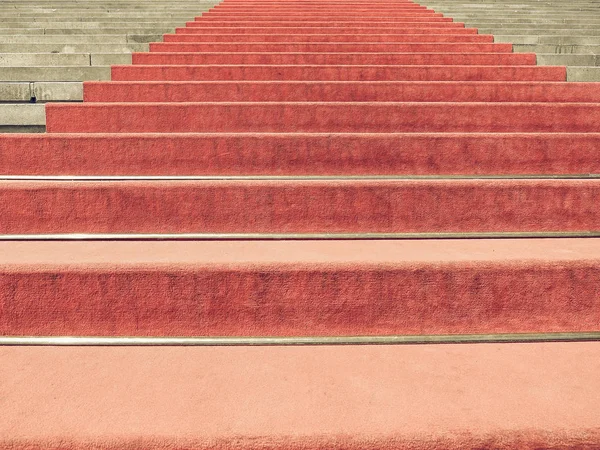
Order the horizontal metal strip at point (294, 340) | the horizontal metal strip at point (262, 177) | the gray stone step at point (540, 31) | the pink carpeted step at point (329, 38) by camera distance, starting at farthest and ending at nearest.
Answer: the gray stone step at point (540, 31)
the pink carpeted step at point (329, 38)
the horizontal metal strip at point (262, 177)
the horizontal metal strip at point (294, 340)

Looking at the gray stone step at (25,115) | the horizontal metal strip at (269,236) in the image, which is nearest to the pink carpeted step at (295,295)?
the horizontal metal strip at (269,236)

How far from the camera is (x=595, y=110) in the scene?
1.50 m

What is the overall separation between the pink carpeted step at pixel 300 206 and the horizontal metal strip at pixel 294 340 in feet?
A: 0.91

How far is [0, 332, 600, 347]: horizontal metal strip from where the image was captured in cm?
88

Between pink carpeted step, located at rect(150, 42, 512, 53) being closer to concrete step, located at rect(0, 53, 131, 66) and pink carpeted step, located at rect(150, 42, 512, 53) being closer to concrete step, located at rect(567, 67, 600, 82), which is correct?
concrete step, located at rect(0, 53, 131, 66)

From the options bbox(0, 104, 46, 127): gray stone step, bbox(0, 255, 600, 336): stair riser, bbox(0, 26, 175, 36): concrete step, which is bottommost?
bbox(0, 255, 600, 336): stair riser

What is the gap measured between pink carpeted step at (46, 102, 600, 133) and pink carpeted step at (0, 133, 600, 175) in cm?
19

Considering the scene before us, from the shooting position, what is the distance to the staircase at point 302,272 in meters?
0.70

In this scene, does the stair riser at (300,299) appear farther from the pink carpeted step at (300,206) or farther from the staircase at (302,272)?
the pink carpeted step at (300,206)

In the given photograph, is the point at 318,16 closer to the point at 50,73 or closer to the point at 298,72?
the point at 298,72

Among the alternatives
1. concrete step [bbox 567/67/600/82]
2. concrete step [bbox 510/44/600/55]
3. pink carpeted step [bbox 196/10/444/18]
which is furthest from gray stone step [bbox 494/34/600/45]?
pink carpeted step [bbox 196/10/444/18]

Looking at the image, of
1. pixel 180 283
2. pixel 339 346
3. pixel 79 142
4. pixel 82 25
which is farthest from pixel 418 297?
pixel 82 25

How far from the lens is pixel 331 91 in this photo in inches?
64.6

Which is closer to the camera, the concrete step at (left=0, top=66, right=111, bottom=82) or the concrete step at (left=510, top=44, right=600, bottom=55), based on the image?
the concrete step at (left=0, top=66, right=111, bottom=82)
